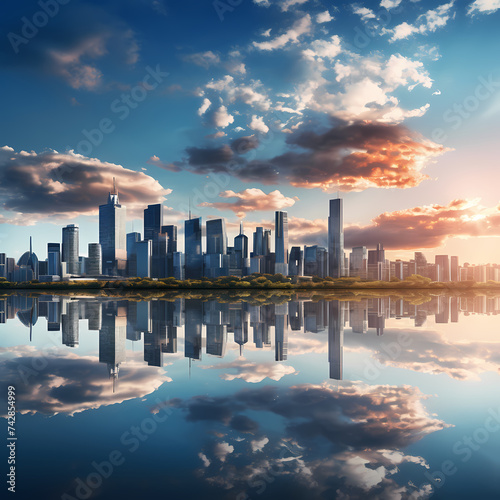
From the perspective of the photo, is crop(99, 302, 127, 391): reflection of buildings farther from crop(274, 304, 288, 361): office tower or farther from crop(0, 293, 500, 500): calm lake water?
→ crop(274, 304, 288, 361): office tower

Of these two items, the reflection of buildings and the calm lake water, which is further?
the reflection of buildings

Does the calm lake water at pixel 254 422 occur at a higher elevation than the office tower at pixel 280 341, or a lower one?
higher

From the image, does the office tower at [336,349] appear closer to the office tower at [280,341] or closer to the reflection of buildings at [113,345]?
the office tower at [280,341]

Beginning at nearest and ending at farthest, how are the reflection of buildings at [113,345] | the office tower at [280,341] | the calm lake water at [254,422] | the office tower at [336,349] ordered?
the calm lake water at [254,422]
the office tower at [336,349]
the reflection of buildings at [113,345]
the office tower at [280,341]

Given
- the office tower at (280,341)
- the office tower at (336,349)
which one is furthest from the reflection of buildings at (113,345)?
the office tower at (336,349)

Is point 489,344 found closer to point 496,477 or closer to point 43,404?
point 496,477

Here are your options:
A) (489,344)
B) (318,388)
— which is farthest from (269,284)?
(318,388)

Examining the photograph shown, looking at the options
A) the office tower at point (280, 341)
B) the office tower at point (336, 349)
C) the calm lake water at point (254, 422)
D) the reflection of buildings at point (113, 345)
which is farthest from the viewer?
the office tower at point (280, 341)

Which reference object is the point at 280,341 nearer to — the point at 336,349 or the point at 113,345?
the point at 336,349

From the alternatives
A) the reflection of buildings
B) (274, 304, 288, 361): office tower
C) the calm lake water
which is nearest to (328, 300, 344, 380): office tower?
the calm lake water
